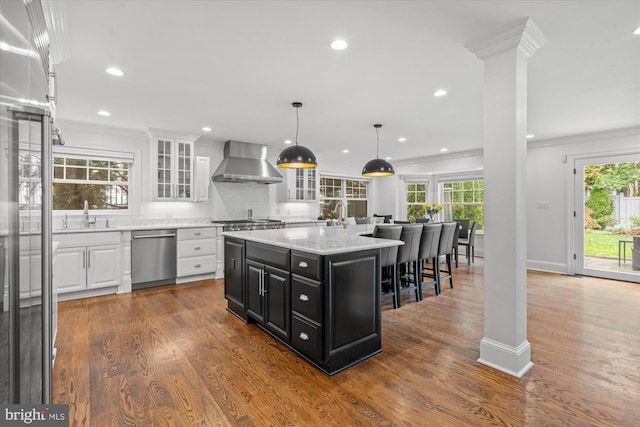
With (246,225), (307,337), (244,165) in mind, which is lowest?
(307,337)

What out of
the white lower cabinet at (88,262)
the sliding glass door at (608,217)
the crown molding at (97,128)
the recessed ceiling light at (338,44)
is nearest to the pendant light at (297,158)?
the recessed ceiling light at (338,44)

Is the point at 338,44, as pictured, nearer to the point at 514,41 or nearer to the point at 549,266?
the point at 514,41

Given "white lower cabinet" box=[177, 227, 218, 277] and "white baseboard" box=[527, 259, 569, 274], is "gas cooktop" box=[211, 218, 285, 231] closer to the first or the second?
"white lower cabinet" box=[177, 227, 218, 277]

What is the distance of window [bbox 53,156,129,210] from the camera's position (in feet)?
15.4

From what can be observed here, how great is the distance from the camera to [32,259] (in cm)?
83

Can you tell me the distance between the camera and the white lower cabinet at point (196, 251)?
4.96m

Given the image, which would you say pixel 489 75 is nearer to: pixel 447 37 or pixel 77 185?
pixel 447 37

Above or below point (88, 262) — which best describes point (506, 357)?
below

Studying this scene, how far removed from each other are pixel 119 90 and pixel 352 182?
20.6 feet

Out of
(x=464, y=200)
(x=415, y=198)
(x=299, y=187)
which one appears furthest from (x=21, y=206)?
(x=415, y=198)

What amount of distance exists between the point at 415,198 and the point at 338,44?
22.3ft

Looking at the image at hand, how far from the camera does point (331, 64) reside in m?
2.78

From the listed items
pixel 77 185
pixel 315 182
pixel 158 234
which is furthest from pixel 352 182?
pixel 77 185

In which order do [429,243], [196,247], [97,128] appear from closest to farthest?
[429,243] < [97,128] < [196,247]
